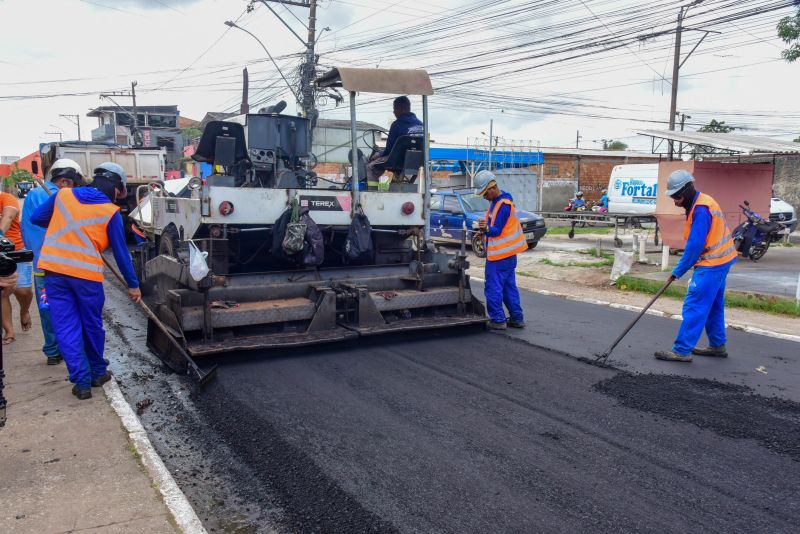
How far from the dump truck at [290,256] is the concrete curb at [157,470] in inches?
33.6

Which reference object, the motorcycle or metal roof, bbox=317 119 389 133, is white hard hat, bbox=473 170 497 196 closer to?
metal roof, bbox=317 119 389 133

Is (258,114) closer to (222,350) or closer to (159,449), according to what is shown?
(222,350)

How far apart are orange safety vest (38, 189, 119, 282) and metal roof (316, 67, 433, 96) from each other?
2784 millimetres

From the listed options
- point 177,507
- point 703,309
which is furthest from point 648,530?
point 703,309

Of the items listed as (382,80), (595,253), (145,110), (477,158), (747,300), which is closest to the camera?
(382,80)

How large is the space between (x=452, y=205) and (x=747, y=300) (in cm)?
904

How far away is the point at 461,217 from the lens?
677 inches

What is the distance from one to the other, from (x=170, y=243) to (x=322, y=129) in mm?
2149

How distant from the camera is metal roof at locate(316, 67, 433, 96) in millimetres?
6750

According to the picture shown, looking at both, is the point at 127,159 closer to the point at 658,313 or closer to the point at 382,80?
the point at 382,80

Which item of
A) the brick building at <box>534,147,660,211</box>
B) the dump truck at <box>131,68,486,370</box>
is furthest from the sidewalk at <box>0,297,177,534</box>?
the brick building at <box>534,147,660,211</box>

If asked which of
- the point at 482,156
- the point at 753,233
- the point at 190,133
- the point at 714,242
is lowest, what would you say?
the point at 753,233

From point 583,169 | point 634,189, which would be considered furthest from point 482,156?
point 634,189

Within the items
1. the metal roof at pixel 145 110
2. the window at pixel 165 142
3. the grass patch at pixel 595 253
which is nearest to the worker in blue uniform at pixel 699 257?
the grass patch at pixel 595 253
